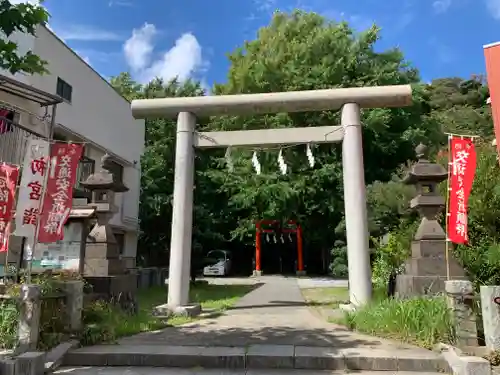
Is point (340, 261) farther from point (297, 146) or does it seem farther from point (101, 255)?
point (101, 255)

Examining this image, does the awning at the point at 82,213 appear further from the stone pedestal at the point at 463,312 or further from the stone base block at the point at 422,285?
the stone pedestal at the point at 463,312

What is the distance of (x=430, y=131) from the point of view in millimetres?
23500

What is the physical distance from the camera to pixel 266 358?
18.7 feet

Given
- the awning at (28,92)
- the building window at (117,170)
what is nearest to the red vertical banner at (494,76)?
the awning at (28,92)

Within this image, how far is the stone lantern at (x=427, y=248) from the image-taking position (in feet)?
27.7

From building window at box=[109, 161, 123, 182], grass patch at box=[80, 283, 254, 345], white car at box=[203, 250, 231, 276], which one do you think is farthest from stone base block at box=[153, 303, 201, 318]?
white car at box=[203, 250, 231, 276]

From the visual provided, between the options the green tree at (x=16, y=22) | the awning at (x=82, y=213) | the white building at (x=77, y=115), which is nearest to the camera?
the green tree at (x=16, y=22)

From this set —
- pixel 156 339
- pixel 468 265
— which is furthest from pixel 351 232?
pixel 156 339

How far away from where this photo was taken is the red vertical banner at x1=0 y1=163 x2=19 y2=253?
23.3 ft

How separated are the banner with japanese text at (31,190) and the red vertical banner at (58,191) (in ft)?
0.96

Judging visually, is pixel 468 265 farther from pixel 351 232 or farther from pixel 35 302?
pixel 35 302

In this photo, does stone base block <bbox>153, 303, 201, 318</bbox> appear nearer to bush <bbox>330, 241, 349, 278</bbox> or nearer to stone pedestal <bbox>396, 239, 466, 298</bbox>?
stone pedestal <bbox>396, 239, 466, 298</bbox>

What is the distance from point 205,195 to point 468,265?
1848cm

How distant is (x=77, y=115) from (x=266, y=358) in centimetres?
1180
